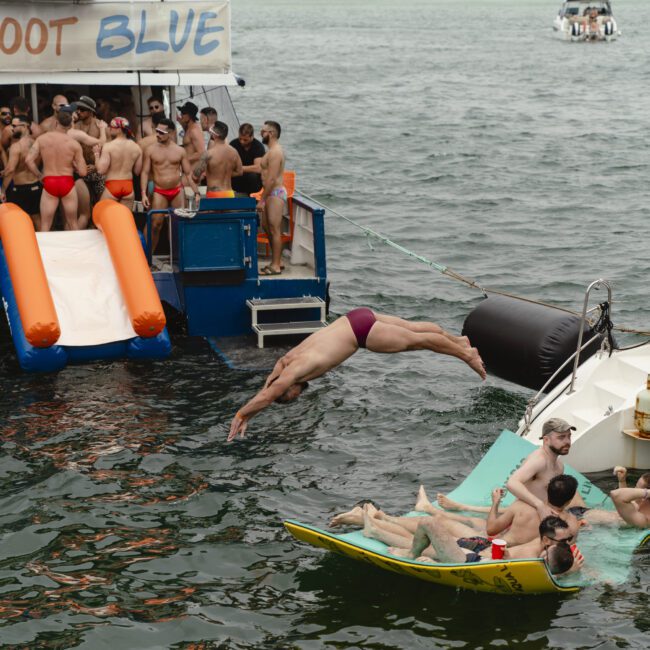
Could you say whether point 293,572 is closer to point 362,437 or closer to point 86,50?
point 362,437

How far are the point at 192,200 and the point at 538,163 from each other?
19529 millimetres

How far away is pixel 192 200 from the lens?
16.6 m

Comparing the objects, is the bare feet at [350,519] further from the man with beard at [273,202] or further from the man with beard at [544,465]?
the man with beard at [273,202]

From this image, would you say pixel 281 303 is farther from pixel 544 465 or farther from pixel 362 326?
pixel 544 465

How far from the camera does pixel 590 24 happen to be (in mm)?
73250

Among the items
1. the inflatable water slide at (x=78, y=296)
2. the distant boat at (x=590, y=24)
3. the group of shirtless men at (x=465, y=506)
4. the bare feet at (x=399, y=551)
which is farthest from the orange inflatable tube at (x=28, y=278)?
the distant boat at (x=590, y=24)

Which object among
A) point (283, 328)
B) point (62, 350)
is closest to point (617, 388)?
point (283, 328)

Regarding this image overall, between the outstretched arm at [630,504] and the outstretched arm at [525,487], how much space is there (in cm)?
75

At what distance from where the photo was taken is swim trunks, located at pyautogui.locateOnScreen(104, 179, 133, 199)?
1594 cm

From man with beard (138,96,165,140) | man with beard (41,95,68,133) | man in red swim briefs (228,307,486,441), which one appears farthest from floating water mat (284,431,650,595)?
man with beard (41,95,68,133)

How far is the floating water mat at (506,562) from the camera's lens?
29.6ft

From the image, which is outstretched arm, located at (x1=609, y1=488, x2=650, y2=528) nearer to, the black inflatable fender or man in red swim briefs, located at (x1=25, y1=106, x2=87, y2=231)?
the black inflatable fender

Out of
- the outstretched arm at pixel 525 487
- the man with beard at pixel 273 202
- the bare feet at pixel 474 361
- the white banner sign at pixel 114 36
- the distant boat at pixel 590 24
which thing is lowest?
the outstretched arm at pixel 525 487

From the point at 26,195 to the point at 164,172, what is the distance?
1961mm
